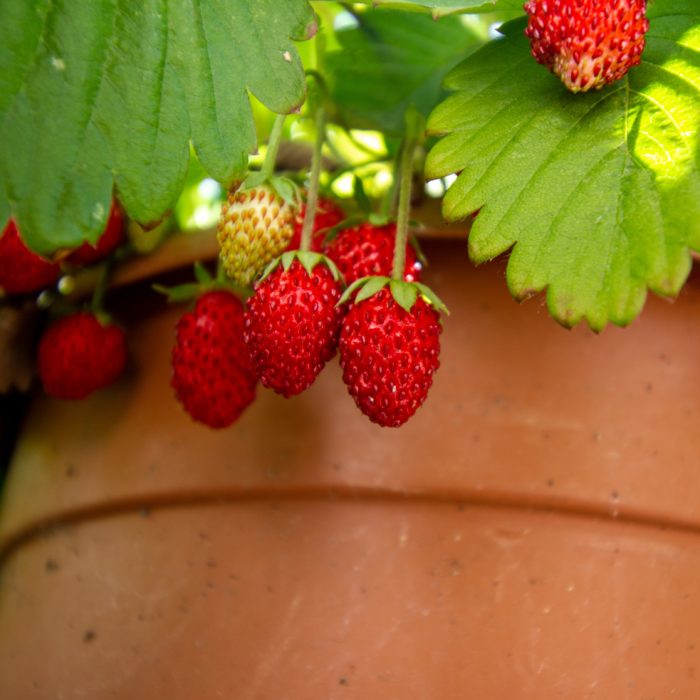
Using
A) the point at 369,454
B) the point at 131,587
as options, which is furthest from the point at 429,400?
the point at 131,587

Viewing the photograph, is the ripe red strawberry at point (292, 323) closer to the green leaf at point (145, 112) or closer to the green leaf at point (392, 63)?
the green leaf at point (145, 112)

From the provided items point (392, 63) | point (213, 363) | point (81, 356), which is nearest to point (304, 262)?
point (213, 363)

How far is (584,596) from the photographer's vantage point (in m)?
0.71

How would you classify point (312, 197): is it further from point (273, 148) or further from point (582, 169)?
point (582, 169)

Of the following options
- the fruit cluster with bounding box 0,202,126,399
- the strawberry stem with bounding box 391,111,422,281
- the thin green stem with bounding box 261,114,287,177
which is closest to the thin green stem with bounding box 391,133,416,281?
the strawberry stem with bounding box 391,111,422,281

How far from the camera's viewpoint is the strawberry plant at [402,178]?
0.59 metres

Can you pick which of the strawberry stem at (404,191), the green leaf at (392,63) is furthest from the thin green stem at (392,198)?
the green leaf at (392,63)

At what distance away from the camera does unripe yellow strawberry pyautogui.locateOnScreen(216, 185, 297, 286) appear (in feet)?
2.31

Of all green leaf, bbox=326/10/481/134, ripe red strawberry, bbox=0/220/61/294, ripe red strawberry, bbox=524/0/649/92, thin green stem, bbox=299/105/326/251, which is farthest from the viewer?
green leaf, bbox=326/10/481/134

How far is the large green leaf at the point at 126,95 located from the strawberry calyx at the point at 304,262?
69 millimetres

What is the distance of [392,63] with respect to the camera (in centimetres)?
101

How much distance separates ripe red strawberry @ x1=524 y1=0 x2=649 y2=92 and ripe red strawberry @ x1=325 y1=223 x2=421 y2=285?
0.18m

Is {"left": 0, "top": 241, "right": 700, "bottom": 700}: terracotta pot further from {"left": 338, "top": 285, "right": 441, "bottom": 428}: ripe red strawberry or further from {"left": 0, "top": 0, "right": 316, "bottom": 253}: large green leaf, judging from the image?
{"left": 0, "top": 0, "right": 316, "bottom": 253}: large green leaf

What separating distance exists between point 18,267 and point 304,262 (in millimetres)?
314
